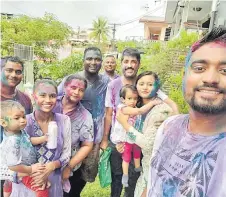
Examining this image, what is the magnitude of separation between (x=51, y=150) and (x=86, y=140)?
1.30ft

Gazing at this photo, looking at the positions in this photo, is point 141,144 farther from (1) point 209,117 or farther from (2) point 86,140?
(1) point 209,117

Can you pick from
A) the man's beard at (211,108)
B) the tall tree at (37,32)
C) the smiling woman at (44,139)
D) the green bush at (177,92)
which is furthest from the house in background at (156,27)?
the man's beard at (211,108)

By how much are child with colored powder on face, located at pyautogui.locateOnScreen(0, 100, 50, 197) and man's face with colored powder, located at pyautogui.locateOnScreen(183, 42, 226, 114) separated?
1295 millimetres

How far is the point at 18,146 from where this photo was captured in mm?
1996

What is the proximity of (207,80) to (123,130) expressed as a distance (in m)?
1.59

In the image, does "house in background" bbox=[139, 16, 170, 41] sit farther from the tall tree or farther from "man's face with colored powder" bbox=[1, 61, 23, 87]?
"man's face with colored powder" bbox=[1, 61, 23, 87]

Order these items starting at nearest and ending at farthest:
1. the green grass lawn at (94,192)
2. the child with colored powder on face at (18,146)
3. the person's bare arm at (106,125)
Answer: the child with colored powder on face at (18,146) → the person's bare arm at (106,125) → the green grass lawn at (94,192)

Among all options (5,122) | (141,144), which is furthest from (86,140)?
(5,122)

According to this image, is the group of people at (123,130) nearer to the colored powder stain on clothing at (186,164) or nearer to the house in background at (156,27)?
the colored powder stain on clothing at (186,164)

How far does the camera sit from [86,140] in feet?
8.29

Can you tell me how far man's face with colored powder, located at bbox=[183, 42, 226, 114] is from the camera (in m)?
1.12

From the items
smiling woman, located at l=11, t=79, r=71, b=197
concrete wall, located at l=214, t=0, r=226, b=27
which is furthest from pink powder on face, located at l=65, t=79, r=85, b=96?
concrete wall, located at l=214, t=0, r=226, b=27

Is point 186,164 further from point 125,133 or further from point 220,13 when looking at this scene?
point 220,13

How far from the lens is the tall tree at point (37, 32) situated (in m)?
20.6
